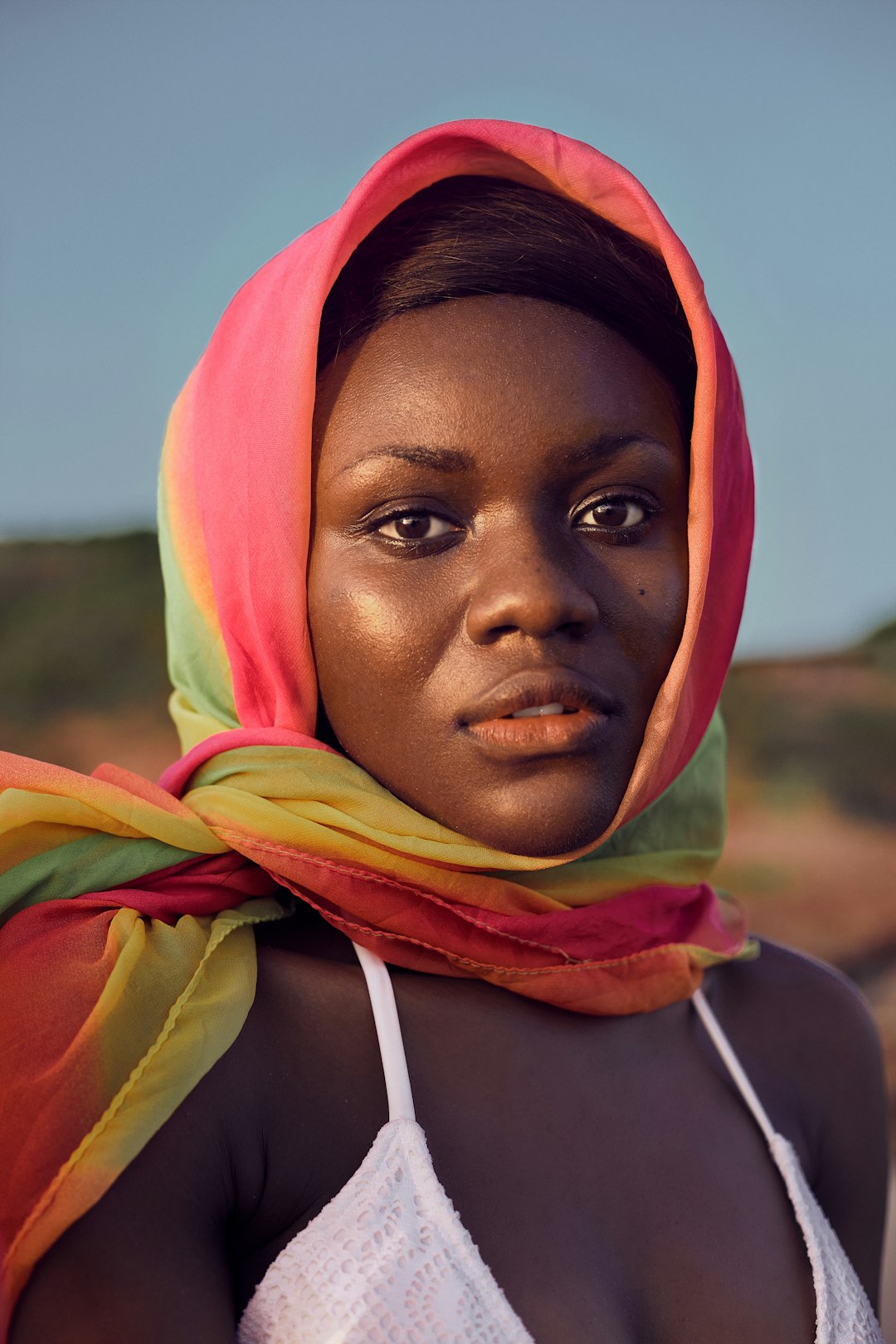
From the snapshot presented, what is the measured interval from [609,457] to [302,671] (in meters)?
0.45

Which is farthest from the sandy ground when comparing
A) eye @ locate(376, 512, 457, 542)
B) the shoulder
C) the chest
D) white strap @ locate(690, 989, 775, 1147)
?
eye @ locate(376, 512, 457, 542)

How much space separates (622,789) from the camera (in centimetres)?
145

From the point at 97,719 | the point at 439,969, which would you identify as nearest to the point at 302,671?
the point at 439,969

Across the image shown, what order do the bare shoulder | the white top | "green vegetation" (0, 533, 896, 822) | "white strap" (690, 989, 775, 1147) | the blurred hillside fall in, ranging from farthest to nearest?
"green vegetation" (0, 533, 896, 822)
the blurred hillside
the bare shoulder
"white strap" (690, 989, 775, 1147)
the white top

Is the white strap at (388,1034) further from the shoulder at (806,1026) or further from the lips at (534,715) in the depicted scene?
the shoulder at (806,1026)

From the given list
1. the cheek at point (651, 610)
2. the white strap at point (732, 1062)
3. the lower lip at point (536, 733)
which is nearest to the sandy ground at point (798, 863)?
the white strap at point (732, 1062)

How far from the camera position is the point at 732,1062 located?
1.64 metres

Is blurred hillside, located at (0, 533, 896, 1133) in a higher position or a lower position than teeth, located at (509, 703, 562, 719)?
lower

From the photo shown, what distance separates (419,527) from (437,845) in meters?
0.37

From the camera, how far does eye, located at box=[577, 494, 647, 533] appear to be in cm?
144

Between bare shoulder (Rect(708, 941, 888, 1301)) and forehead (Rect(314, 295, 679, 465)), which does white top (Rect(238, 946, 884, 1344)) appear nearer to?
bare shoulder (Rect(708, 941, 888, 1301))

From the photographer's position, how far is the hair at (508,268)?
146cm

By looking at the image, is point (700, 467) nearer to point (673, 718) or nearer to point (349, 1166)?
point (673, 718)

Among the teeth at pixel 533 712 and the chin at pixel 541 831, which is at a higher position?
the teeth at pixel 533 712
